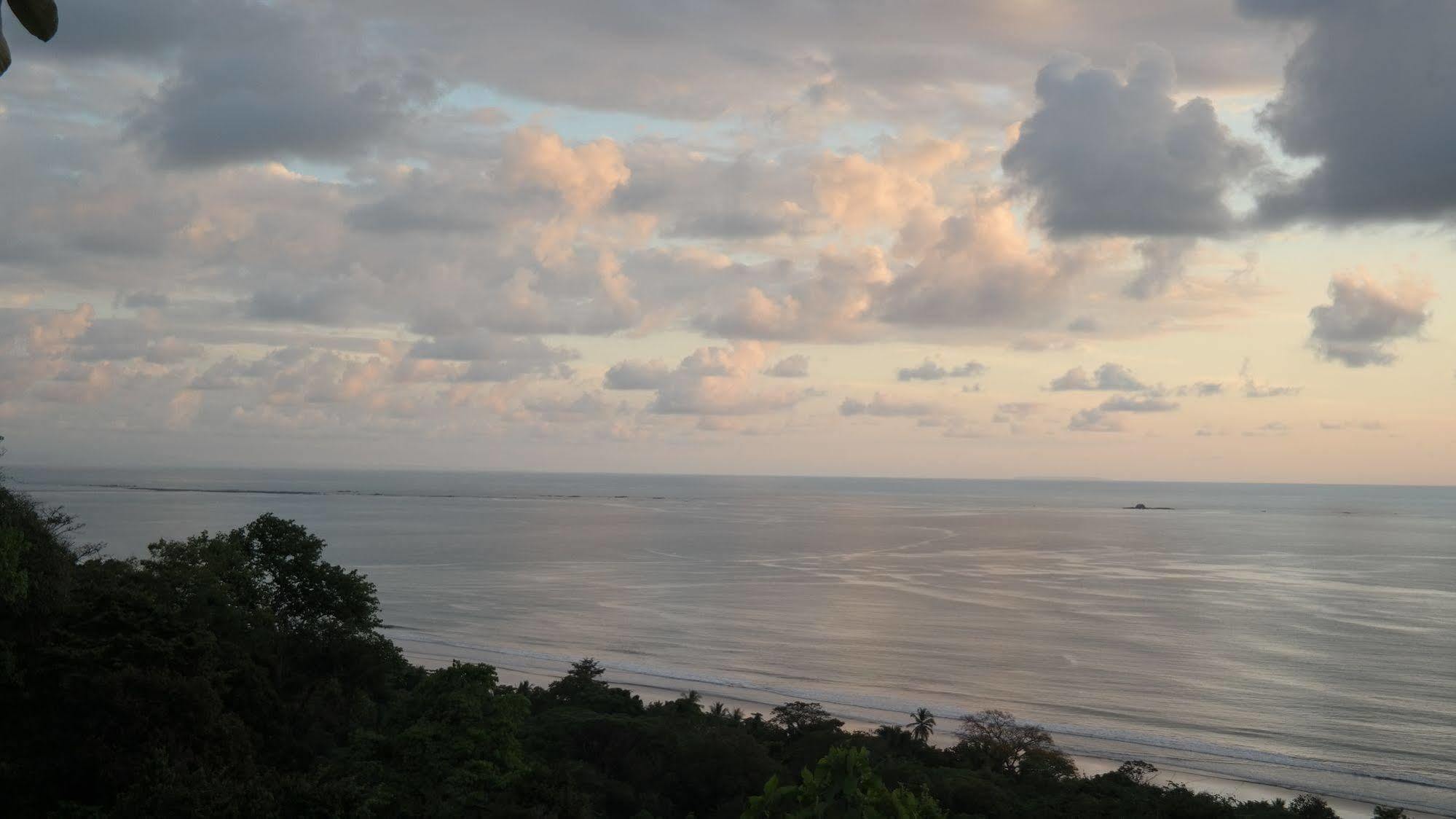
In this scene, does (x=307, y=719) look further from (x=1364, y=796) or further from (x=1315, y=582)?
(x=1315, y=582)

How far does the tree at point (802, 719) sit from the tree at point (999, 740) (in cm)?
589

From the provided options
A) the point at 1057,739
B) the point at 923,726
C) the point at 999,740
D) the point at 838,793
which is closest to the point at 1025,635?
the point at 1057,739

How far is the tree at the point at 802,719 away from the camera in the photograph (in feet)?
158

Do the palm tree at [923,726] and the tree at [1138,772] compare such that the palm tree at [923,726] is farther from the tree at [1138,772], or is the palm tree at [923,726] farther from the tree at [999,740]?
the tree at [1138,772]

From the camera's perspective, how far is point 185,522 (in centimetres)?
17550

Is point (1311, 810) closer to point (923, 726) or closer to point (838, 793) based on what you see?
point (923, 726)

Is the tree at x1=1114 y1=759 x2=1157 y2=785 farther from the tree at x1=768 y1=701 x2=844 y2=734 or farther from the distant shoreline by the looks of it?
the tree at x1=768 y1=701 x2=844 y2=734

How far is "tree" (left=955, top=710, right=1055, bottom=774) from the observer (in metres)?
46.3

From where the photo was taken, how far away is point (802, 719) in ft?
163

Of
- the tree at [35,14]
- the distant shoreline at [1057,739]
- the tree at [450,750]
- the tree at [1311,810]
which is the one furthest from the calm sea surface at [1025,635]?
the tree at [35,14]

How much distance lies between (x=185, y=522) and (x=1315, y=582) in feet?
532

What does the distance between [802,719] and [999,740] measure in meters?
8.89

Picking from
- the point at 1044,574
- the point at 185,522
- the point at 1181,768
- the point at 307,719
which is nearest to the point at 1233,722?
the point at 1181,768

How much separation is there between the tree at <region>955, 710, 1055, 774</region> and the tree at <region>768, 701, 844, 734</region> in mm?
5889
